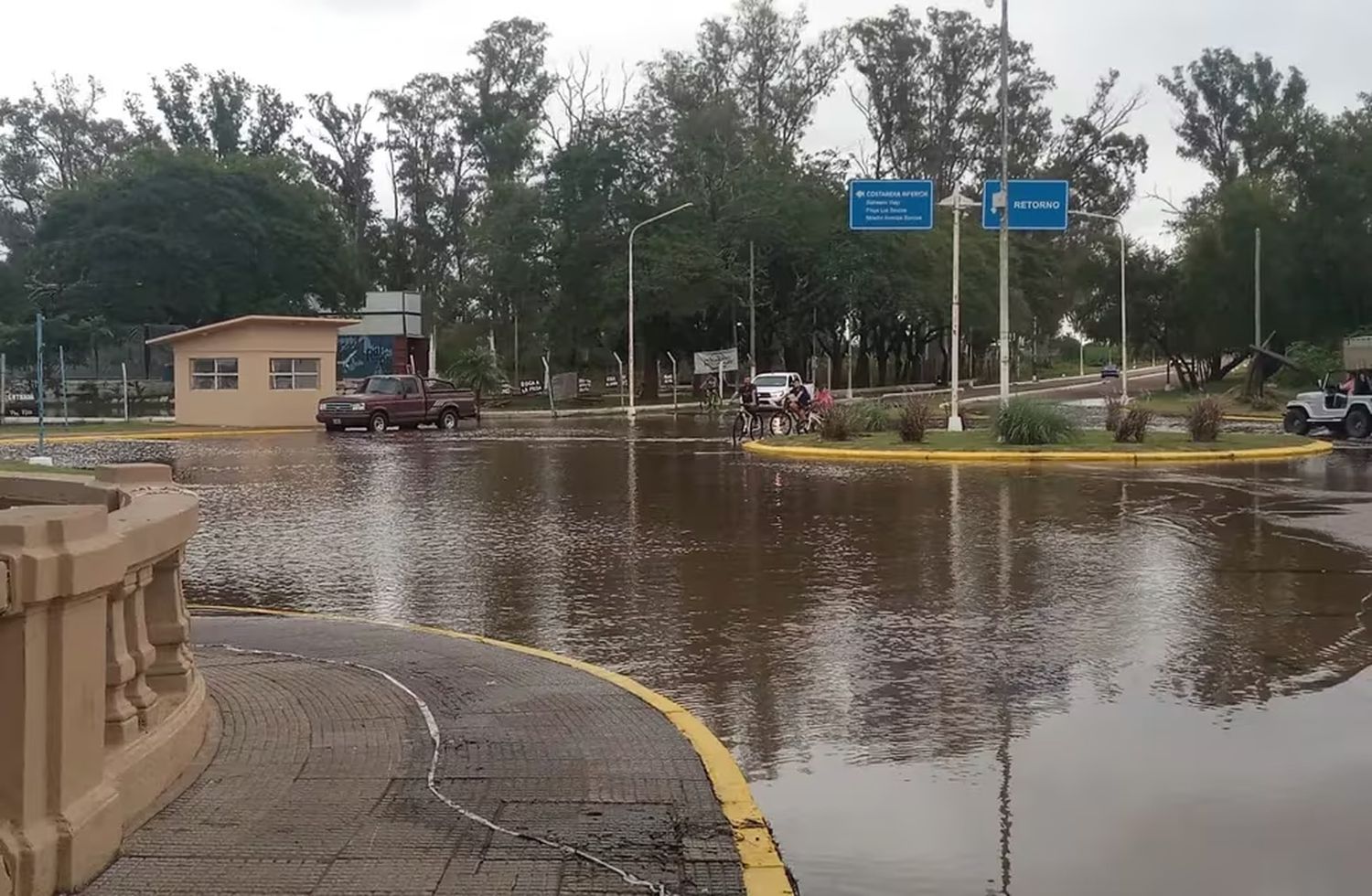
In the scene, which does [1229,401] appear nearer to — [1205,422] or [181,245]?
[1205,422]

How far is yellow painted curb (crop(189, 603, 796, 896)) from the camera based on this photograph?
15.9 ft

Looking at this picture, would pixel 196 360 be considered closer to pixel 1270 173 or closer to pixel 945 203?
pixel 945 203

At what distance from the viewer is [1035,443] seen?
26500 millimetres

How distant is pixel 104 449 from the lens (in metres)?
31.2

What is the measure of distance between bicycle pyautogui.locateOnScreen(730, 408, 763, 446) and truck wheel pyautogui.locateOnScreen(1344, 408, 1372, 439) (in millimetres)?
14917

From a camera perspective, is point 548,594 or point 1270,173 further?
point 1270,173

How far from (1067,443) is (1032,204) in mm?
7780

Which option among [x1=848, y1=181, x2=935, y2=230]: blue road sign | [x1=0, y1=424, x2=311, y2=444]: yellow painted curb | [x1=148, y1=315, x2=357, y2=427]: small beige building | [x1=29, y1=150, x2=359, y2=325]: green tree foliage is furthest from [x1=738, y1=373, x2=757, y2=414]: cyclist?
[x1=29, y1=150, x2=359, y2=325]: green tree foliage

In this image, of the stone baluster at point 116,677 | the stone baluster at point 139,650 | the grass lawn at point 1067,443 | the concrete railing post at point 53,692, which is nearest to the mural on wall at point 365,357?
the grass lawn at point 1067,443

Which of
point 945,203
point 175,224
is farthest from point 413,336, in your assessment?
point 945,203

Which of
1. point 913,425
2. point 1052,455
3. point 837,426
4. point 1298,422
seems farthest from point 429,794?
point 1298,422

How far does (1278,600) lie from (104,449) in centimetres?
2773

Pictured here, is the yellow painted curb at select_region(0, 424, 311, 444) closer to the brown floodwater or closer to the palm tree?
the palm tree

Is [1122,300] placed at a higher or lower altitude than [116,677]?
higher
